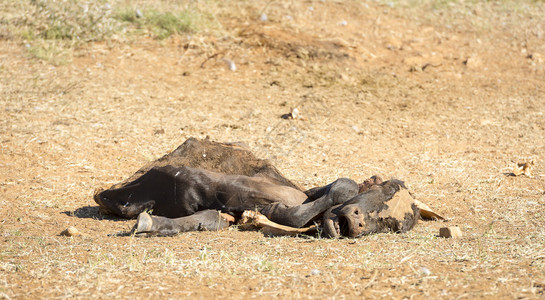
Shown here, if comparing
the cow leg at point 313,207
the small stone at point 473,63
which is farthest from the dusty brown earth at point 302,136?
the cow leg at point 313,207

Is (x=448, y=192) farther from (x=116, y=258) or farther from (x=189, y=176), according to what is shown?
(x=116, y=258)

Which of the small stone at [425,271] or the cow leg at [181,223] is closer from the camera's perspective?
the small stone at [425,271]

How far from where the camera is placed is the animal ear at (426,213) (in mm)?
4758

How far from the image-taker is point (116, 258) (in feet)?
11.8

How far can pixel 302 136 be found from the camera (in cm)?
751

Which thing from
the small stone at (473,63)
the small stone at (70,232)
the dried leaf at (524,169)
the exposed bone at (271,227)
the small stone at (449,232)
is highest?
the small stone at (473,63)

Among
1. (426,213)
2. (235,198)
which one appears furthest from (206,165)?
(426,213)

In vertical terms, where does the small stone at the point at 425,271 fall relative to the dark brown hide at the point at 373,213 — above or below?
above

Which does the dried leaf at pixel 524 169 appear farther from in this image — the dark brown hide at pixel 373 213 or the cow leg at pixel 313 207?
the cow leg at pixel 313 207

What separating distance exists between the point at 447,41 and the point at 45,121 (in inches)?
261

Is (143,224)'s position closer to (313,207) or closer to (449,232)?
(313,207)

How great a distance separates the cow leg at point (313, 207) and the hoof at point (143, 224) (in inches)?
32.2

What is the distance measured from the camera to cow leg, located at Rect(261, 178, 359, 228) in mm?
4160

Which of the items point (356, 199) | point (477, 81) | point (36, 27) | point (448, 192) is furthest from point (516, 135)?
point (36, 27)
